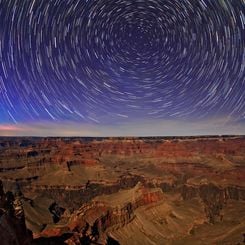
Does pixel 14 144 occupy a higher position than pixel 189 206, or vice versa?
pixel 14 144

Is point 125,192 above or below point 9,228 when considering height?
below

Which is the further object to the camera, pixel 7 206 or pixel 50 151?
pixel 50 151

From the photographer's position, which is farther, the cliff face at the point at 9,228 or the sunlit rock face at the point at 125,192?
the sunlit rock face at the point at 125,192

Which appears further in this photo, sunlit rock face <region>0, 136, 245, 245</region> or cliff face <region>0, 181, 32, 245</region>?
sunlit rock face <region>0, 136, 245, 245</region>

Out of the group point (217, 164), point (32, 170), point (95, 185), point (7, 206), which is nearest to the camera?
point (7, 206)

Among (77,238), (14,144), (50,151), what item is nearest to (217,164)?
(50,151)

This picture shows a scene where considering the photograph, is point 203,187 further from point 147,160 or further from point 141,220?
point 147,160

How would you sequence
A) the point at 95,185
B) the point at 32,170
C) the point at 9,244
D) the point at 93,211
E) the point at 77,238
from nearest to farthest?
1. the point at 9,244
2. the point at 77,238
3. the point at 93,211
4. the point at 95,185
5. the point at 32,170

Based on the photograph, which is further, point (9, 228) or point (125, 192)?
point (125, 192)
